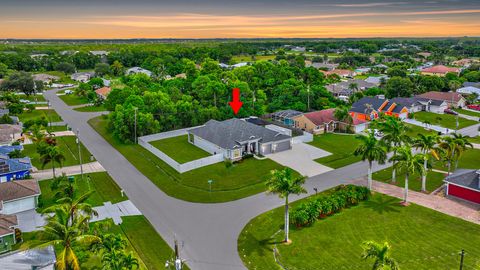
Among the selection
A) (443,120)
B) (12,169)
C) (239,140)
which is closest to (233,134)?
(239,140)

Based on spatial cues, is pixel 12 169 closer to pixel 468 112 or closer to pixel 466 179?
pixel 466 179

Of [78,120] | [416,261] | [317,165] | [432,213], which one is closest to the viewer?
[416,261]

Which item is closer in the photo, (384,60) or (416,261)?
(416,261)

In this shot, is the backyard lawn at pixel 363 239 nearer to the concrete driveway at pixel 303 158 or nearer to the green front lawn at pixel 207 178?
the green front lawn at pixel 207 178

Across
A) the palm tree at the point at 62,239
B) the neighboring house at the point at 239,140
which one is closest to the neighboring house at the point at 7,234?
the palm tree at the point at 62,239

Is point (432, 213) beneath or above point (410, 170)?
beneath

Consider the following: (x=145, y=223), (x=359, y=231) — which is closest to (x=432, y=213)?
(x=359, y=231)

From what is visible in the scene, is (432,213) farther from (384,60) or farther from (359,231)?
(384,60)
